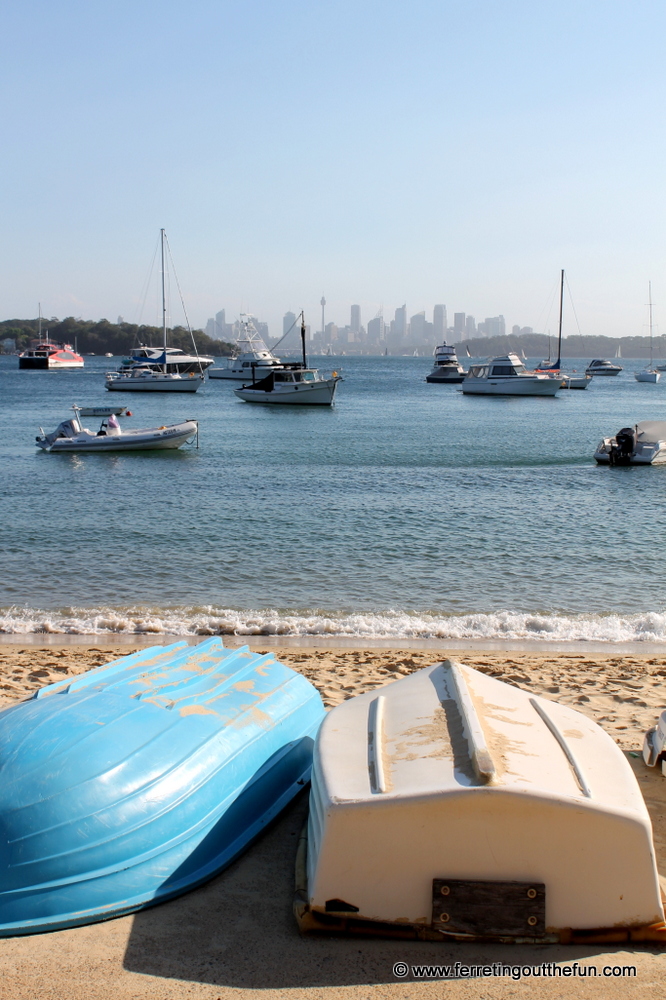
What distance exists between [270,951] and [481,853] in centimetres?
111

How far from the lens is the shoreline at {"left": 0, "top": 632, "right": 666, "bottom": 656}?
385 inches

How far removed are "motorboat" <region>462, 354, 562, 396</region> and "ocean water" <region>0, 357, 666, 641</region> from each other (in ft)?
92.3

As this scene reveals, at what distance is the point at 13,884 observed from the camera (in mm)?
4004

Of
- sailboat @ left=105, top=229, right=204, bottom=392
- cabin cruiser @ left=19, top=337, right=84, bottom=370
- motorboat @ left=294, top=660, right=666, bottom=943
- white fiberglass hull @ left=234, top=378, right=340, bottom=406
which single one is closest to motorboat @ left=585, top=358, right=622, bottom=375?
sailboat @ left=105, top=229, right=204, bottom=392

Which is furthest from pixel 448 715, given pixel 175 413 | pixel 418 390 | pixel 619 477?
pixel 418 390

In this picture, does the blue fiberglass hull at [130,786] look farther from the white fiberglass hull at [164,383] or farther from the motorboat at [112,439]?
the white fiberglass hull at [164,383]

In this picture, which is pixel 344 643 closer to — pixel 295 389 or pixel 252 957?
pixel 252 957

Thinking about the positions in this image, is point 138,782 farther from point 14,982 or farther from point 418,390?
point 418,390

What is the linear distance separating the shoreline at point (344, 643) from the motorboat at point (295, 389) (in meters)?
39.0

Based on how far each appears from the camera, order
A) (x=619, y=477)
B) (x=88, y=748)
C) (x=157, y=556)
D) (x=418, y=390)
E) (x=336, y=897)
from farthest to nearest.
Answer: (x=418, y=390), (x=619, y=477), (x=157, y=556), (x=88, y=748), (x=336, y=897)

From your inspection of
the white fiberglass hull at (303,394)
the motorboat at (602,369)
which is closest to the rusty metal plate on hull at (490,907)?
the white fiberglass hull at (303,394)

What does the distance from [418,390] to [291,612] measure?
221 feet

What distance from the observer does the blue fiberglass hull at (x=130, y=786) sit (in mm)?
4047

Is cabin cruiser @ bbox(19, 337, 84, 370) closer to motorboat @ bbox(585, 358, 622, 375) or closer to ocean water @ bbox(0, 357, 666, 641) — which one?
motorboat @ bbox(585, 358, 622, 375)
